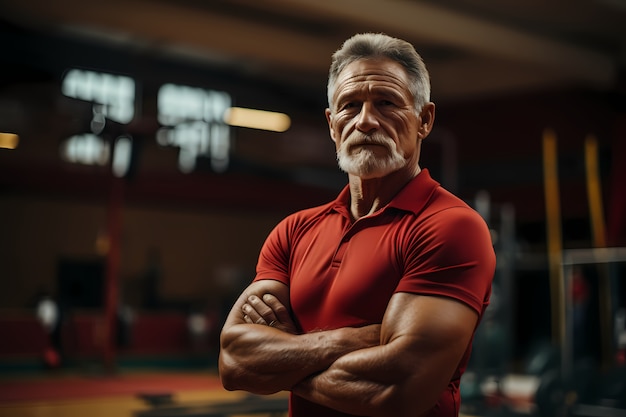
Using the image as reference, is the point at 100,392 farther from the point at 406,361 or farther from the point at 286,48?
the point at 406,361

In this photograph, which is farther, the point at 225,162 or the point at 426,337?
the point at 225,162

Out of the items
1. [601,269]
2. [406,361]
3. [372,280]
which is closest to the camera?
[406,361]

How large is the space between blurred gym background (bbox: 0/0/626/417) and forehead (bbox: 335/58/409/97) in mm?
5505

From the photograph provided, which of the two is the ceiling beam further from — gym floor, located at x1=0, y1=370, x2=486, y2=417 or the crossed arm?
the crossed arm

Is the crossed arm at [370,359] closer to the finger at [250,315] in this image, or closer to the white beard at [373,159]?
the finger at [250,315]

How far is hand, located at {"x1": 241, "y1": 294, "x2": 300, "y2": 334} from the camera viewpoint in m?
1.55

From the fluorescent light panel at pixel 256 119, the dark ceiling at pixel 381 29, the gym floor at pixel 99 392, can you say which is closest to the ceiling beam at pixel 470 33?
the dark ceiling at pixel 381 29

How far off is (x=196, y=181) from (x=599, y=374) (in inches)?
313

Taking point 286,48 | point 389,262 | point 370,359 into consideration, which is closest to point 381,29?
point 286,48

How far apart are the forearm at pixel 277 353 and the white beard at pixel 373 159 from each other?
0.31 meters

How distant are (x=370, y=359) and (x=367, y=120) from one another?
1.51ft

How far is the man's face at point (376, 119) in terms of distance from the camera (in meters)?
1.52

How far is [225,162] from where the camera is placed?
33.2 ft

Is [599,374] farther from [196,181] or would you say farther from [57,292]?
[57,292]
